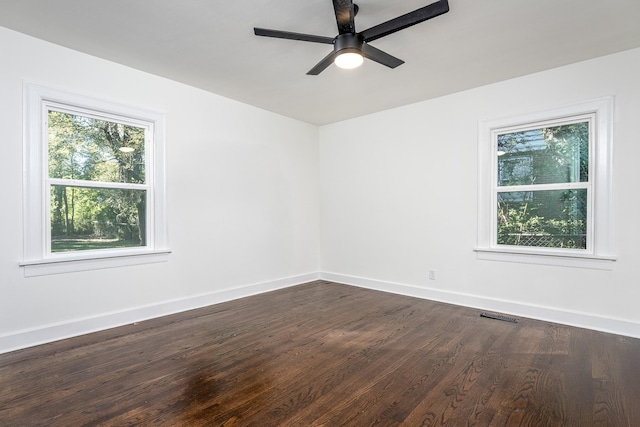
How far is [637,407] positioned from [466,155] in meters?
2.77

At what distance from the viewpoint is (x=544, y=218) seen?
3516 millimetres

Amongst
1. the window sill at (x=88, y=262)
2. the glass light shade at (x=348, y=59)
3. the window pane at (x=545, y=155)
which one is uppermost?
the glass light shade at (x=348, y=59)

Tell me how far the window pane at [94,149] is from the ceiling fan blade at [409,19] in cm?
270

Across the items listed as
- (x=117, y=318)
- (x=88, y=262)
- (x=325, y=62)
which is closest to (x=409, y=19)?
(x=325, y=62)

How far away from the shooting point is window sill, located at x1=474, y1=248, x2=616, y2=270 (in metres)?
3.11

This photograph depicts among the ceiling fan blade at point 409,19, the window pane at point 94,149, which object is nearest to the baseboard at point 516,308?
the ceiling fan blade at point 409,19

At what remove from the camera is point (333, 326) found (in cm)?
323

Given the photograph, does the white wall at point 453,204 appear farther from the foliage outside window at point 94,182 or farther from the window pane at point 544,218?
the foliage outside window at point 94,182

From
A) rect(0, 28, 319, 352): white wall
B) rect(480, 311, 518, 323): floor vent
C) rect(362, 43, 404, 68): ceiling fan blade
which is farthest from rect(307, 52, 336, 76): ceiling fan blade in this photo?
rect(480, 311, 518, 323): floor vent

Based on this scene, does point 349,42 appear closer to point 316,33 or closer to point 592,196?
point 316,33

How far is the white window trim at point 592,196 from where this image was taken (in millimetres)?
3070

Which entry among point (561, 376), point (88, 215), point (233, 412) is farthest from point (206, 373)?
point (561, 376)

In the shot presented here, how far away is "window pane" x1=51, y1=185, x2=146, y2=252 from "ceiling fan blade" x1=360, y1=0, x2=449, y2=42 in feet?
9.42

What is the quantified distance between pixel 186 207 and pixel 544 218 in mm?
4078
